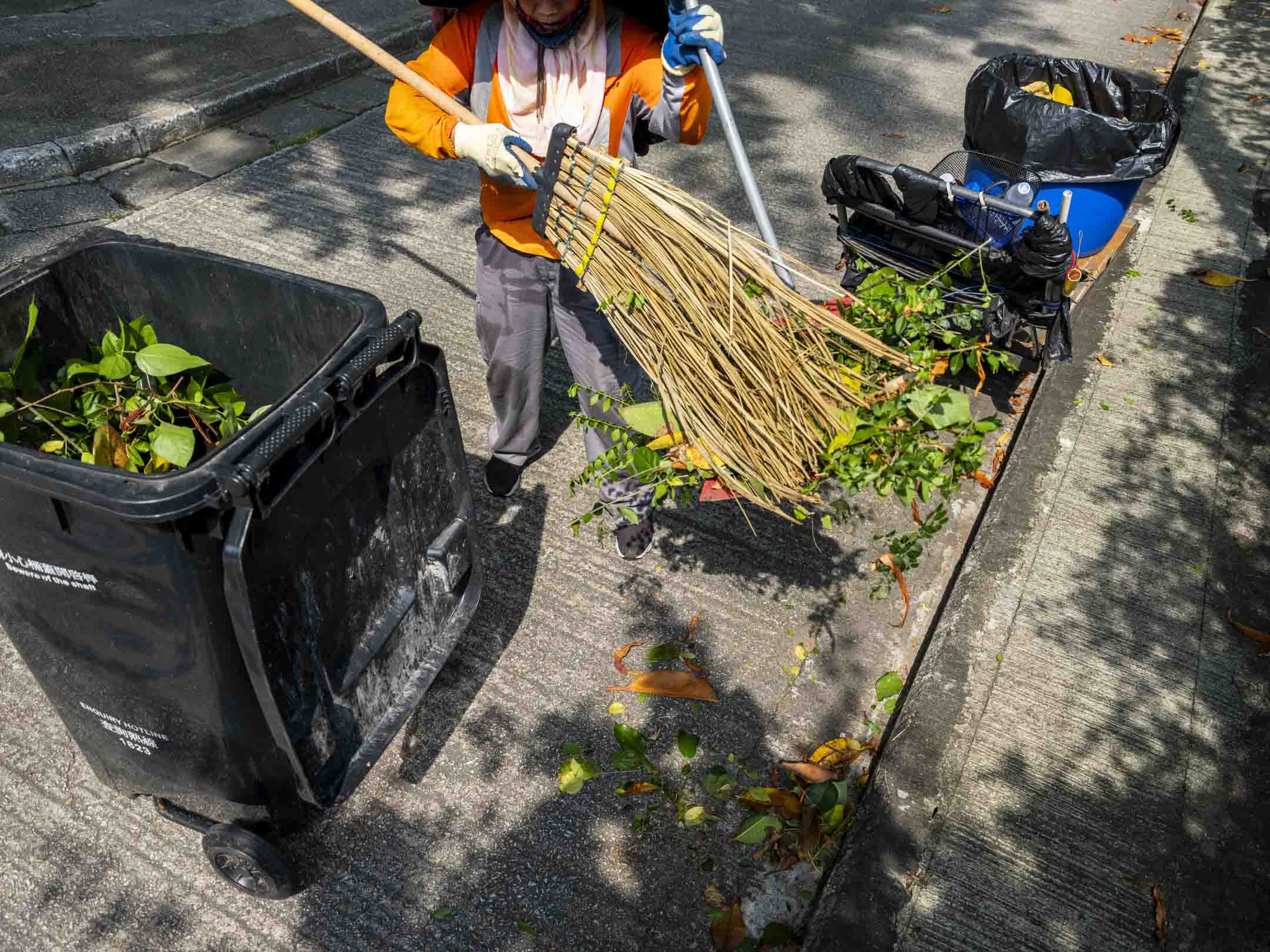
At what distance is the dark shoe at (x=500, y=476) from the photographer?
11.5 feet

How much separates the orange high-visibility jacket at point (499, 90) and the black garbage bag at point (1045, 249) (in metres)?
1.40

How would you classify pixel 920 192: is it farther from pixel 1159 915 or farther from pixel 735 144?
pixel 1159 915

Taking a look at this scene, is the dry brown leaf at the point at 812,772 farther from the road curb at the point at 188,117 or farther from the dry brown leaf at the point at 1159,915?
the road curb at the point at 188,117

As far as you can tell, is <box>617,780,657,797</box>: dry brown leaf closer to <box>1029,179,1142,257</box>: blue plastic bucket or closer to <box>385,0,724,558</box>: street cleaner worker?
<box>385,0,724,558</box>: street cleaner worker

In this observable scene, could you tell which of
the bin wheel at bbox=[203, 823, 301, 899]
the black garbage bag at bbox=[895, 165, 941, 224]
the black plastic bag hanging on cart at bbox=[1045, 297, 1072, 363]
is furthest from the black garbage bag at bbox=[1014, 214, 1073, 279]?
the bin wheel at bbox=[203, 823, 301, 899]

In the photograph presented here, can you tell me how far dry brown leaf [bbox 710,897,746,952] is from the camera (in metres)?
2.31

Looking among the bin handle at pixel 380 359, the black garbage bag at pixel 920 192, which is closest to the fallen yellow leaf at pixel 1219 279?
the black garbage bag at pixel 920 192

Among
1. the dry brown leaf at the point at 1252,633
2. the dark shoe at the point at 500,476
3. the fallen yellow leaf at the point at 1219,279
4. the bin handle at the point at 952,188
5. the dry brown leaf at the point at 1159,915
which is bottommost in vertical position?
the dry brown leaf at the point at 1159,915

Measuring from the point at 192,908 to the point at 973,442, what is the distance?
227 centimetres

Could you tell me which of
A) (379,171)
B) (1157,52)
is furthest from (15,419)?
(1157,52)

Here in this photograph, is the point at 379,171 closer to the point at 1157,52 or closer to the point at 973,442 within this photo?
the point at 973,442

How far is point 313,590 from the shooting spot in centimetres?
204

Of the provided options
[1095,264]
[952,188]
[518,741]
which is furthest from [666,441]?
[1095,264]

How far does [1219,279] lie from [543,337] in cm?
381
